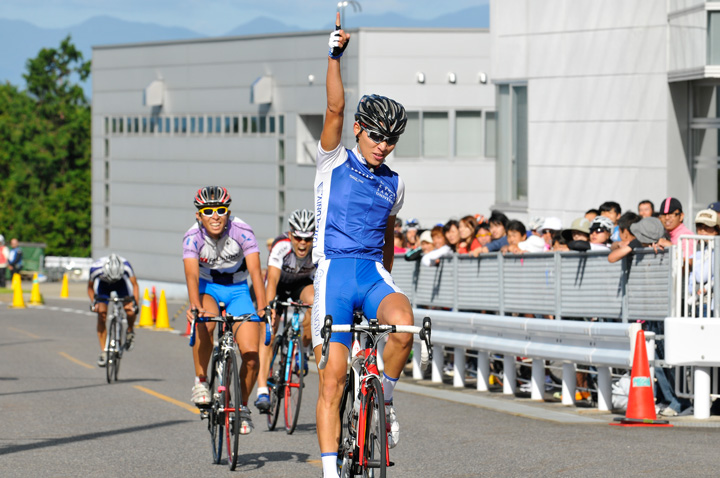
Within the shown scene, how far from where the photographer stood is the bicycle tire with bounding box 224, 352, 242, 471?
30.8 feet

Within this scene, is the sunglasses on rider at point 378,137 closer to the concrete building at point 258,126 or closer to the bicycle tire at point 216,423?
the bicycle tire at point 216,423

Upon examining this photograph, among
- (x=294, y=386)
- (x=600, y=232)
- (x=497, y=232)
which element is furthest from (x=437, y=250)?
(x=294, y=386)

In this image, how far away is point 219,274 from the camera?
10289 millimetres

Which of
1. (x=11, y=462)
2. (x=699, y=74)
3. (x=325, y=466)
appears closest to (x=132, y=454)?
(x=11, y=462)

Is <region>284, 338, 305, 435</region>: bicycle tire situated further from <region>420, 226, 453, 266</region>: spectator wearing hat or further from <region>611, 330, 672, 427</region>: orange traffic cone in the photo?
<region>420, 226, 453, 266</region>: spectator wearing hat

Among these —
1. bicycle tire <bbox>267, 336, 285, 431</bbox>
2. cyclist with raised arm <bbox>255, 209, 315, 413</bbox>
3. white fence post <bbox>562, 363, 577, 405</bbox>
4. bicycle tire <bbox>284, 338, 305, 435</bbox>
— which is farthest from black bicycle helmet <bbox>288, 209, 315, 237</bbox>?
white fence post <bbox>562, 363, 577, 405</bbox>

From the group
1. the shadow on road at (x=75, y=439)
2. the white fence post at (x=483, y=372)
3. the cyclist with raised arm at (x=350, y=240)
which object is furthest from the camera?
the white fence post at (x=483, y=372)

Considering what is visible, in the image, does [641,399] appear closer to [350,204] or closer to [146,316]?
[350,204]

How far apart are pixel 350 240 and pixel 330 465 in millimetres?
1280

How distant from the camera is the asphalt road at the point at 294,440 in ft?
30.7

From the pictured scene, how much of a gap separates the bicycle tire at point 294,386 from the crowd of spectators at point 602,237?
343 cm

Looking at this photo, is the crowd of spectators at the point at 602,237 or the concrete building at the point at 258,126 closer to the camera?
the crowd of spectators at the point at 602,237

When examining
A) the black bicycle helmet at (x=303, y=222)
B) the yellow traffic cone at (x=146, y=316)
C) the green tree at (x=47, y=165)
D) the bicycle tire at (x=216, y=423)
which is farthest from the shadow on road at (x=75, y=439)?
the green tree at (x=47, y=165)

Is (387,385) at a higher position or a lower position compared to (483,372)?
higher
